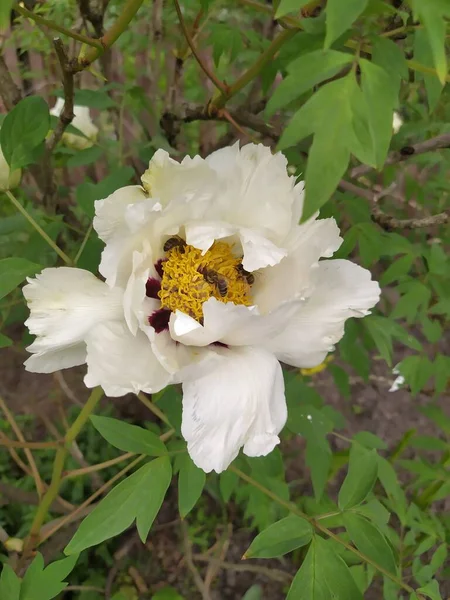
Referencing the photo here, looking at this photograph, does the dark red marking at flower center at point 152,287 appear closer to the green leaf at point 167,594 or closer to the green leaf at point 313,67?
the green leaf at point 313,67

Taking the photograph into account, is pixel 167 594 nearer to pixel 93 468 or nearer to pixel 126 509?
pixel 93 468

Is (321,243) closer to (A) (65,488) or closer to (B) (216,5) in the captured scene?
(B) (216,5)

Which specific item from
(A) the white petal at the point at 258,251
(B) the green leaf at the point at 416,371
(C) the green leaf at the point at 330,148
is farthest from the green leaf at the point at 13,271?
(B) the green leaf at the point at 416,371

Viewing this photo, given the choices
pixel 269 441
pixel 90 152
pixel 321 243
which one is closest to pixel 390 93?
pixel 321 243

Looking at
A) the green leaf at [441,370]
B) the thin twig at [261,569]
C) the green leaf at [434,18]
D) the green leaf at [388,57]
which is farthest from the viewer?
the thin twig at [261,569]

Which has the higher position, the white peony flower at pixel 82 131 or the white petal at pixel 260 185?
the white petal at pixel 260 185

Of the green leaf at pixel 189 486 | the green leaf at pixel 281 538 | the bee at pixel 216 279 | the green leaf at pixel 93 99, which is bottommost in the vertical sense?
the green leaf at pixel 281 538

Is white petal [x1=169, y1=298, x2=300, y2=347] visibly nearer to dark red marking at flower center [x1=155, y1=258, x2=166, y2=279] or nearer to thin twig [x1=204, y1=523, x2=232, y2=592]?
dark red marking at flower center [x1=155, y1=258, x2=166, y2=279]

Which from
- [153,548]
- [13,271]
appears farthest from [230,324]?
[153,548]
